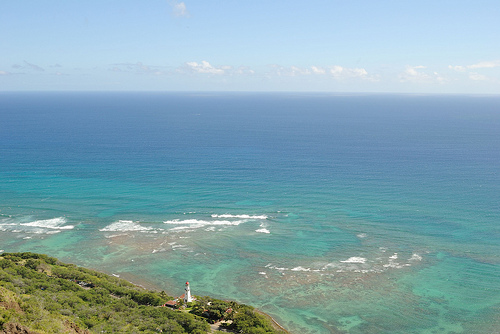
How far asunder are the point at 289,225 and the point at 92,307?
122ft

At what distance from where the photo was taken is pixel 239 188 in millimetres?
88812

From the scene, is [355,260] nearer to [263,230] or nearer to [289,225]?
[289,225]

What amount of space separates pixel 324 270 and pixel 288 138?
10423 cm

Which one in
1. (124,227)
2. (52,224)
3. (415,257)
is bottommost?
(52,224)

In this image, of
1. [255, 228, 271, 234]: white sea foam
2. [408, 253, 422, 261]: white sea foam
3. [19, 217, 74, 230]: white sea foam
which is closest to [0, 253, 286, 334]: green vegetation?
[19, 217, 74, 230]: white sea foam

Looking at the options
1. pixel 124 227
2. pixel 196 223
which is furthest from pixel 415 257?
pixel 124 227

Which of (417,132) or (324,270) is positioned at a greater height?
(417,132)

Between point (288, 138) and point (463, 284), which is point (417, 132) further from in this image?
point (463, 284)

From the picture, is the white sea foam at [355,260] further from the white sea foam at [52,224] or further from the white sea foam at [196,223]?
the white sea foam at [52,224]

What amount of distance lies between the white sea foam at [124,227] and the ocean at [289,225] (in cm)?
34

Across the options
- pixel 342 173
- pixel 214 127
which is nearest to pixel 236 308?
pixel 342 173

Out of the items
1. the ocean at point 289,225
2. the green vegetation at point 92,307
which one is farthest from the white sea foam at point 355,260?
the green vegetation at point 92,307

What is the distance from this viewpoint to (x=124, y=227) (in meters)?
69.9

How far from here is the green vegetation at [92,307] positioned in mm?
32094
